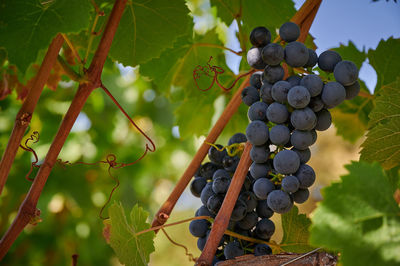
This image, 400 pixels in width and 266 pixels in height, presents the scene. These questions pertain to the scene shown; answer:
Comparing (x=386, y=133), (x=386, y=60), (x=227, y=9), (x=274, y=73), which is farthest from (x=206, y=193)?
(x=386, y=60)

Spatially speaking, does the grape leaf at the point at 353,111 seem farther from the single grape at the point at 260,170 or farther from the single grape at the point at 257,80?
the single grape at the point at 260,170

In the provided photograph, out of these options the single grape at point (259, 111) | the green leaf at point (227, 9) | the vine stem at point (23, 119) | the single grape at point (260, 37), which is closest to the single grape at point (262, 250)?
the single grape at point (259, 111)

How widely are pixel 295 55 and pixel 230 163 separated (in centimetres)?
23

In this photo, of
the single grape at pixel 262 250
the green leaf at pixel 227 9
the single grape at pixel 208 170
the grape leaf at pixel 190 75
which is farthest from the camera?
the grape leaf at pixel 190 75

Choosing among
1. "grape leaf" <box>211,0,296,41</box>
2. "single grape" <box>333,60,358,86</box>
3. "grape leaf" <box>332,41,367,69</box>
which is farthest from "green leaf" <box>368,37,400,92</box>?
"single grape" <box>333,60,358,86</box>

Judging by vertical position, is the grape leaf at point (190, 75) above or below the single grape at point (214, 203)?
above

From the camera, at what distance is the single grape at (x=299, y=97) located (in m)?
0.57

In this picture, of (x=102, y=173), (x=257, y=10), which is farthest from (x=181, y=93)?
(x=102, y=173)

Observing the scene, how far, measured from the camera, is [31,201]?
→ 27.2 inches

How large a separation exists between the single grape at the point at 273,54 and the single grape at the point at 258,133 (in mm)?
96

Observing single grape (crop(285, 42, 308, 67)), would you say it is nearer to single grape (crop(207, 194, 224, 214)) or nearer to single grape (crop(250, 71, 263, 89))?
single grape (crop(250, 71, 263, 89))

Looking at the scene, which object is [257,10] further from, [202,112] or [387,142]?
[387,142]

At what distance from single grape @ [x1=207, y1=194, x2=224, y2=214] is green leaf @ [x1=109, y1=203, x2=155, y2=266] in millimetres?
118

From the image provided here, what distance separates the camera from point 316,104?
599 millimetres
